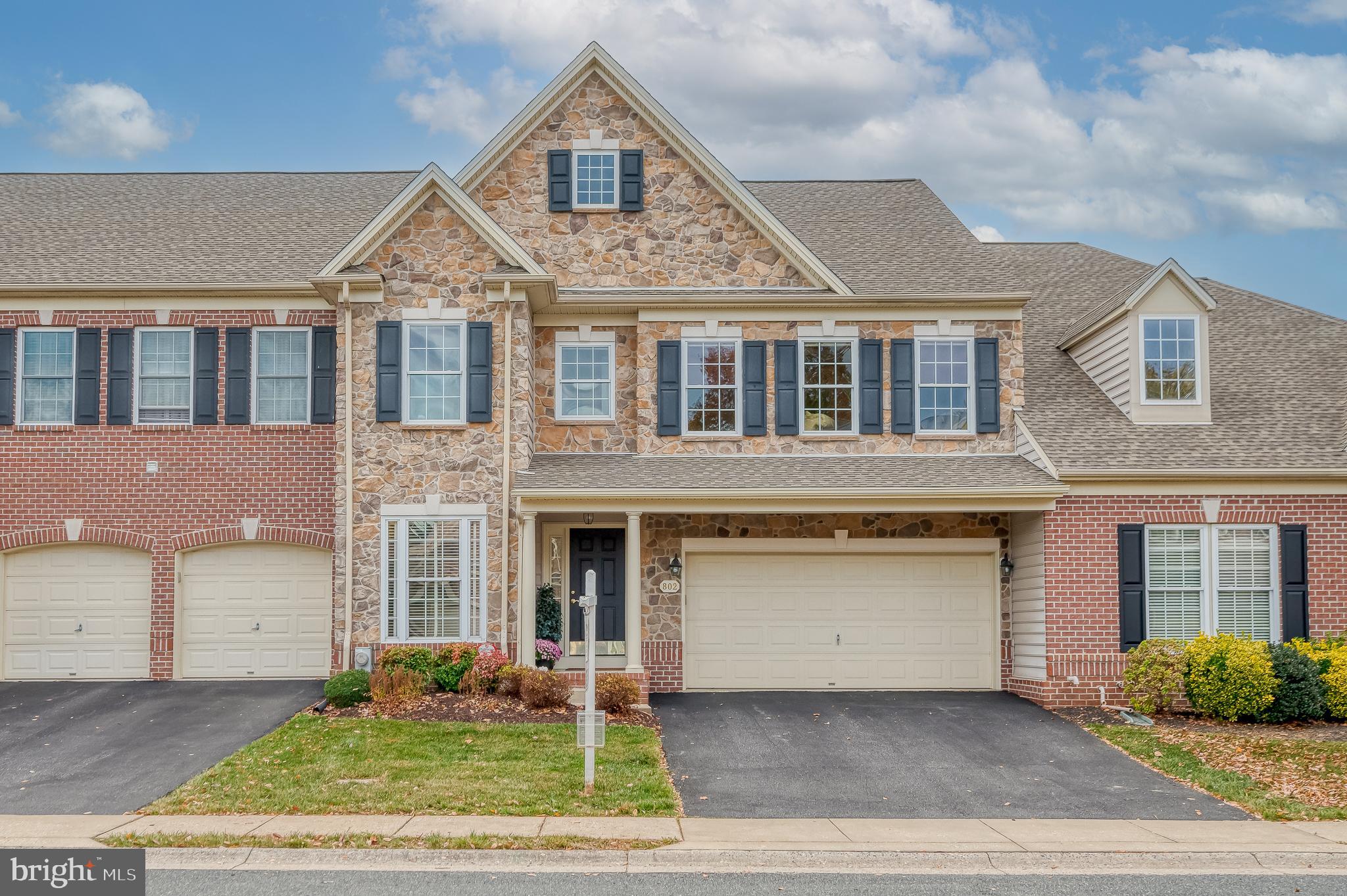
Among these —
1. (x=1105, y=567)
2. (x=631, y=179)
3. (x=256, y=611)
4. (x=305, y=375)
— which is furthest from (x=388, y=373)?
(x=1105, y=567)

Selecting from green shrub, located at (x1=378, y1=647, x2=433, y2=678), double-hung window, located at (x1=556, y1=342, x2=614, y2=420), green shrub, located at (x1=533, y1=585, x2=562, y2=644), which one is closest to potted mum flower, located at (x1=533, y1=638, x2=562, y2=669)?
green shrub, located at (x1=533, y1=585, x2=562, y2=644)

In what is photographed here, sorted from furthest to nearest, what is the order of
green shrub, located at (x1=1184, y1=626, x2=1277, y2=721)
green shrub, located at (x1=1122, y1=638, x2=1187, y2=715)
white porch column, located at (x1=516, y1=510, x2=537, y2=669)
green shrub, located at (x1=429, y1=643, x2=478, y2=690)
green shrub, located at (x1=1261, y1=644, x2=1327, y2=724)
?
1. white porch column, located at (x1=516, y1=510, x2=537, y2=669)
2. green shrub, located at (x1=1122, y1=638, x2=1187, y2=715)
3. green shrub, located at (x1=429, y1=643, x2=478, y2=690)
4. green shrub, located at (x1=1261, y1=644, x2=1327, y2=724)
5. green shrub, located at (x1=1184, y1=626, x2=1277, y2=721)

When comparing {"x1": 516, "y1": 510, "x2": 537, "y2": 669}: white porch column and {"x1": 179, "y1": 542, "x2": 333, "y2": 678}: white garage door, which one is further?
{"x1": 179, "y1": 542, "x2": 333, "y2": 678}: white garage door

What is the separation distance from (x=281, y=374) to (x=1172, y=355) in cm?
1392

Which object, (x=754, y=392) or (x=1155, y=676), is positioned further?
(x=754, y=392)

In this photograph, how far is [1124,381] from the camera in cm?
1847

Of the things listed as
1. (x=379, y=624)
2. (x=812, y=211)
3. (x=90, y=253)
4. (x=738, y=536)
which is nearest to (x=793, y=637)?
(x=738, y=536)

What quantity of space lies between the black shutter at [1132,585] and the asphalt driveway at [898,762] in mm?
1735

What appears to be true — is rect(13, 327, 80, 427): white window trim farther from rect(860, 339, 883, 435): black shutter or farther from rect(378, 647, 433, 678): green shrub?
rect(860, 339, 883, 435): black shutter

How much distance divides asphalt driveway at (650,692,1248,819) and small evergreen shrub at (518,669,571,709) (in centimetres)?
144

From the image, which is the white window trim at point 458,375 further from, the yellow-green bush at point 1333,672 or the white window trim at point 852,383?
the yellow-green bush at point 1333,672

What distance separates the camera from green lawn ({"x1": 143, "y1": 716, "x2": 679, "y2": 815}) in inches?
429

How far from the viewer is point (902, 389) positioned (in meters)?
18.6

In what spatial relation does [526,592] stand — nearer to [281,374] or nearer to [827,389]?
[281,374]
